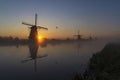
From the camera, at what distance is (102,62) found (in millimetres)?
24016

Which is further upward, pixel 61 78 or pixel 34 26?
pixel 34 26

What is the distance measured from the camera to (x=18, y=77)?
22.6 m

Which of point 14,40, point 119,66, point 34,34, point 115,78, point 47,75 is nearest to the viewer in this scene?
point 115,78

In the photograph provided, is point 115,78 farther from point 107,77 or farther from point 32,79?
point 32,79

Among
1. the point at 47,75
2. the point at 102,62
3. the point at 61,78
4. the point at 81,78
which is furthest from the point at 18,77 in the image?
the point at 102,62

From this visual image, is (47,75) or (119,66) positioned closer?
(119,66)

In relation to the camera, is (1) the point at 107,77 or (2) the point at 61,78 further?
(2) the point at 61,78

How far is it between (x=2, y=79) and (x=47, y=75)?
16.3 ft

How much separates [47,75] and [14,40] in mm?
140711

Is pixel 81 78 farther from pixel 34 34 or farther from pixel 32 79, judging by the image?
pixel 34 34

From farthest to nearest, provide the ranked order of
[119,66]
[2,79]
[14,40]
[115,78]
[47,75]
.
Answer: [14,40] → [47,75] → [2,79] → [119,66] → [115,78]

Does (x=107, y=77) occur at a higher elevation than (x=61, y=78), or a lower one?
higher

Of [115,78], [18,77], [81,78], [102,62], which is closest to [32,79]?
[18,77]

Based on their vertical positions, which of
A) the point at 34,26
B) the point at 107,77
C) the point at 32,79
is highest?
the point at 34,26
